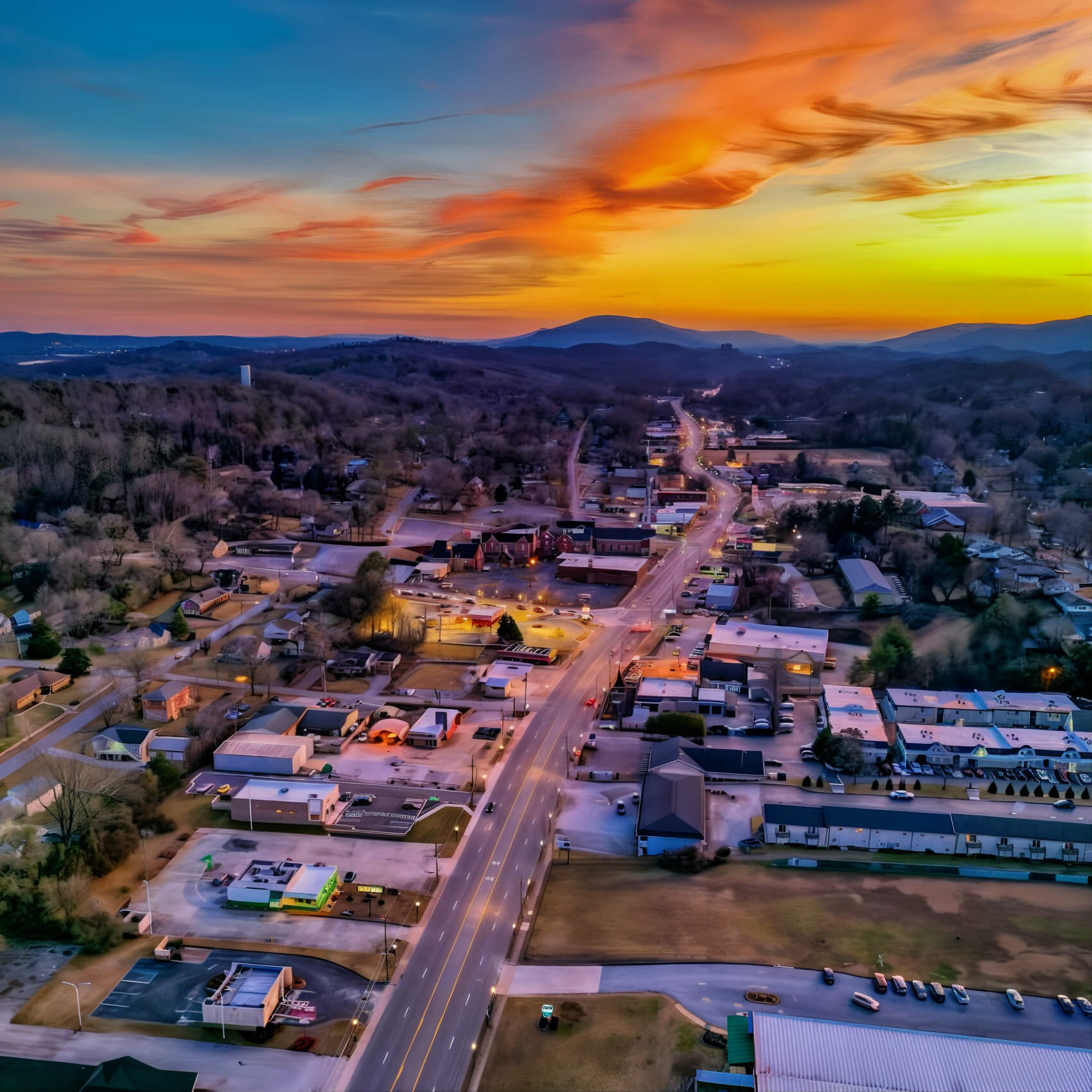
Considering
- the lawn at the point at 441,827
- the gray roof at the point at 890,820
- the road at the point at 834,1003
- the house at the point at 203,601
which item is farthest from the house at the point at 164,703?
the gray roof at the point at 890,820

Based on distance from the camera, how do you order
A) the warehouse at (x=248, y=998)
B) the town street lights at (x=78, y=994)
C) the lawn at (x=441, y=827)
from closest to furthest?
1. the warehouse at (x=248, y=998)
2. the town street lights at (x=78, y=994)
3. the lawn at (x=441, y=827)

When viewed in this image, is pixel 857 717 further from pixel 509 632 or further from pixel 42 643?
pixel 42 643

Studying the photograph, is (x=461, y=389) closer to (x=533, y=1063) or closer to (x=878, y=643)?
(x=878, y=643)

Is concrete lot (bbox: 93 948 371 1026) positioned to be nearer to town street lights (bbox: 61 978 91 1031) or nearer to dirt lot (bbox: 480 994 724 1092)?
town street lights (bbox: 61 978 91 1031)

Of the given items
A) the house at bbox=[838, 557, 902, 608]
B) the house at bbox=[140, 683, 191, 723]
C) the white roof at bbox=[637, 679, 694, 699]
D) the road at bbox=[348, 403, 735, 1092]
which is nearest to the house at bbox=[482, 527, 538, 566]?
the house at bbox=[838, 557, 902, 608]

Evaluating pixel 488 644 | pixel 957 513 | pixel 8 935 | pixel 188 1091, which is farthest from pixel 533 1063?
pixel 957 513

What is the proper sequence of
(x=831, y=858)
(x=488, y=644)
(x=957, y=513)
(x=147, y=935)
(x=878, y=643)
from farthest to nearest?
(x=957, y=513) → (x=488, y=644) → (x=878, y=643) → (x=831, y=858) → (x=147, y=935)

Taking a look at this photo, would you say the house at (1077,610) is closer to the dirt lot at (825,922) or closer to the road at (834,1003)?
the dirt lot at (825,922)
